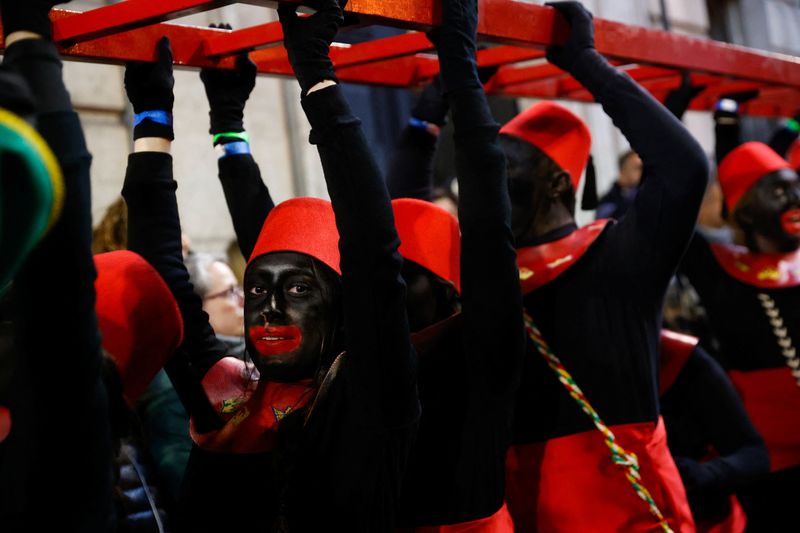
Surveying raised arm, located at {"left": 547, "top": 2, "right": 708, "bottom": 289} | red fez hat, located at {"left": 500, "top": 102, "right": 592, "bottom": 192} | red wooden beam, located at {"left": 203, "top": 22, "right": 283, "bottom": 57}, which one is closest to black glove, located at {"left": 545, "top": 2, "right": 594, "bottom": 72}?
raised arm, located at {"left": 547, "top": 2, "right": 708, "bottom": 289}

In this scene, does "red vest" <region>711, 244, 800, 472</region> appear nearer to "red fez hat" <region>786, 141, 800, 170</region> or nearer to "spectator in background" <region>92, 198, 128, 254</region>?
"red fez hat" <region>786, 141, 800, 170</region>

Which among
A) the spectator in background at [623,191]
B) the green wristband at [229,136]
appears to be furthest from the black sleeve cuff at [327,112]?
the spectator in background at [623,191]

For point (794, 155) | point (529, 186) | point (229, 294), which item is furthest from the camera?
point (794, 155)

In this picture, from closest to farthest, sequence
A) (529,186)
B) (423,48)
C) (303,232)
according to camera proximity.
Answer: (303,232) → (423,48) → (529,186)

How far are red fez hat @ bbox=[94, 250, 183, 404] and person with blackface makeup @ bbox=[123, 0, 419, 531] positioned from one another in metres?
0.18

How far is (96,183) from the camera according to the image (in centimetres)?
437

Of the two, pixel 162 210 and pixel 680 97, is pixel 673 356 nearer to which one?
pixel 680 97

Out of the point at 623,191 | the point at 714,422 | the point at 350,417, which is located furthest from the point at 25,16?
the point at 623,191

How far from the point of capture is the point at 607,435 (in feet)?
7.75

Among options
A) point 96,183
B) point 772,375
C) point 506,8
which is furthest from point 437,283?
point 96,183

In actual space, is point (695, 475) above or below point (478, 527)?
below

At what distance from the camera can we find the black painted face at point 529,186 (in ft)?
8.54

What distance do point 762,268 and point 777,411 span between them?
49 cm

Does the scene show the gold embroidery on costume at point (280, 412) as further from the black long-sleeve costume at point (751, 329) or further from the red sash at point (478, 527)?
the black long-sleeve costume at point (751, 329)
